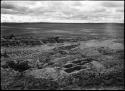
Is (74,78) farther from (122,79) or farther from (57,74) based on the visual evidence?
(122,79)

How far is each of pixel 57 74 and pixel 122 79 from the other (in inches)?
225

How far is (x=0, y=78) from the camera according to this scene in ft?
47.5

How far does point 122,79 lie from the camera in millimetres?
14242

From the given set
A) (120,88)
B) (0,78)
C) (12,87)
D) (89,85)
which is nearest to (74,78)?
(89,85)

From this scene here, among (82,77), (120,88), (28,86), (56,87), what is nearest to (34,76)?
(28,86)

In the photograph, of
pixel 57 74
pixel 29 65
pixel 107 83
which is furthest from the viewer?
pixel 29 65

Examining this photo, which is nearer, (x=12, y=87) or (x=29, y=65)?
(x=12, y=87)

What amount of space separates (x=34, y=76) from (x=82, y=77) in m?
4.28

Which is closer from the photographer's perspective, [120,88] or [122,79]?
[120,88]

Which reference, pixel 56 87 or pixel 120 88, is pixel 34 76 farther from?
pixel 120 88

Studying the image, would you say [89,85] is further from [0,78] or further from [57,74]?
[0,78]

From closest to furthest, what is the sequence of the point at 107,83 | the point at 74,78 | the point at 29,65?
the point at 107,83 → the point at 74,78 → the point at 29,65

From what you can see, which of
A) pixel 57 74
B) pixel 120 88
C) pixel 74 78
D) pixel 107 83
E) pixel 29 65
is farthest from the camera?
pixel 29 65

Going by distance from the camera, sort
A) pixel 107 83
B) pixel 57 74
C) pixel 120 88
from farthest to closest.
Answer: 1. pixel 57 74
2. pixel 107 83
3. pixel 120 88
